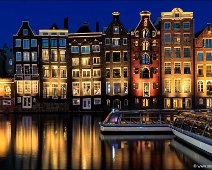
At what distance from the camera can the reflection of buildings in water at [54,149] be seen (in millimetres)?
23422

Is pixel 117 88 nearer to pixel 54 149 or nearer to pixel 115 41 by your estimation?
pixel 115 41

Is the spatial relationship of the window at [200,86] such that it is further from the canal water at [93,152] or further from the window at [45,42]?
the canal water at [93,152]

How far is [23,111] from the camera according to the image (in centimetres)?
7706

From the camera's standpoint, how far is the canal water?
23.3 metres

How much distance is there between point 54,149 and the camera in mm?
28781

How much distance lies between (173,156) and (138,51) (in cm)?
5302

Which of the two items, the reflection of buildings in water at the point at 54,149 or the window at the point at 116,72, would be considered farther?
the window at the point at 116,72

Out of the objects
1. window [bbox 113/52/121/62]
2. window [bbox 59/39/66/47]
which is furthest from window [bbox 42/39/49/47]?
window [bbox 113/52/121/62]

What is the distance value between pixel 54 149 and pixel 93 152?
125 inches

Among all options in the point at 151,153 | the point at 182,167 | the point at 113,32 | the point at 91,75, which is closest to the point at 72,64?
the point at 91,75

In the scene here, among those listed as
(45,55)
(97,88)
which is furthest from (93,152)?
(45,55)

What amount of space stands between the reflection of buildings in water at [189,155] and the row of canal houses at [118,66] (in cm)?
4654

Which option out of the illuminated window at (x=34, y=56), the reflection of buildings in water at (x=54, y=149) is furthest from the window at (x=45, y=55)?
the reflection of buildings in water at (x=54, y=149)

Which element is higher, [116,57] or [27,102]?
[116,57]
